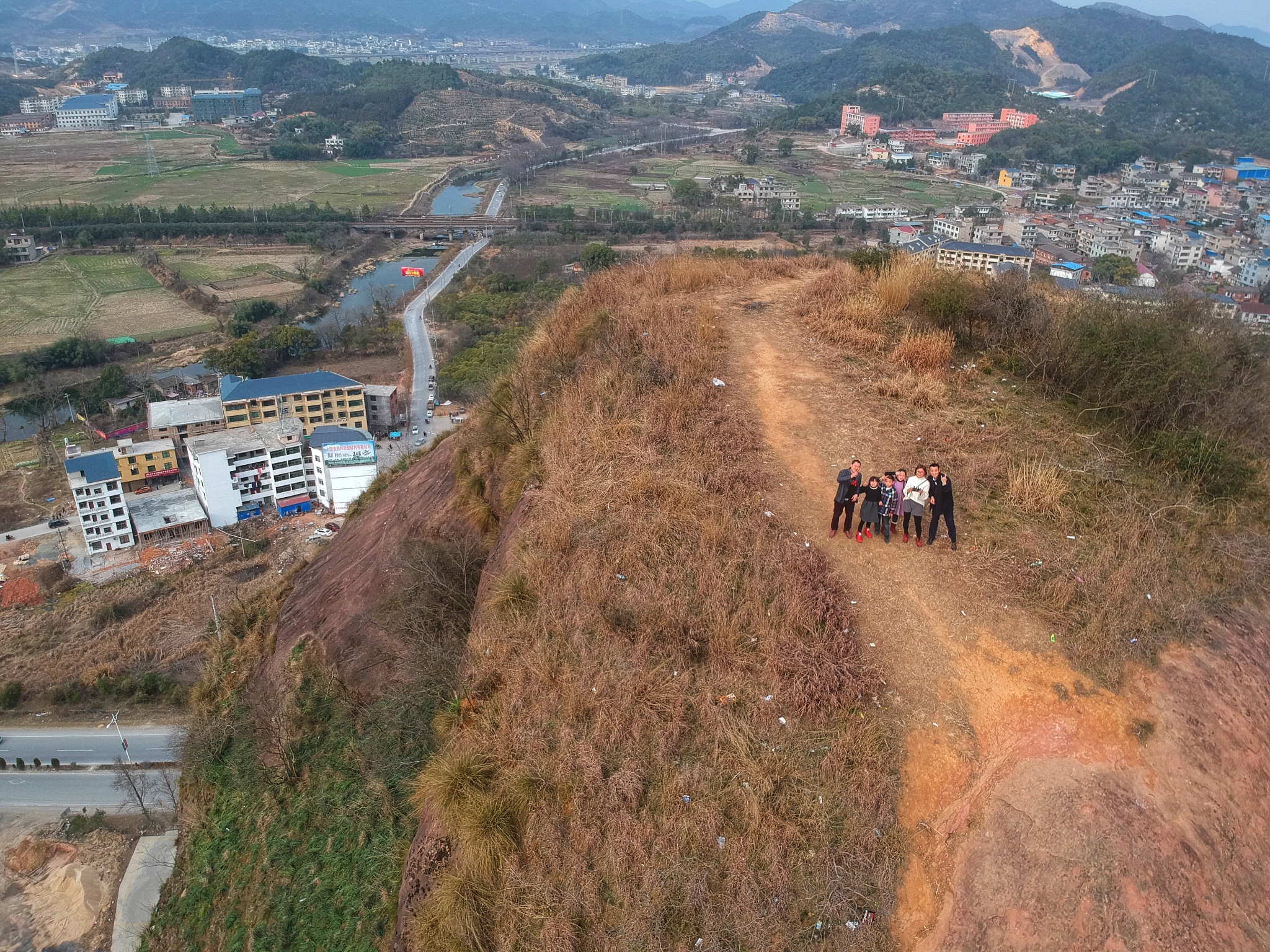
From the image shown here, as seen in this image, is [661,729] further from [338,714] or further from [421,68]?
[421,68]

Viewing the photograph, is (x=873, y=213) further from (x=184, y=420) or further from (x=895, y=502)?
(x=895, y=502)

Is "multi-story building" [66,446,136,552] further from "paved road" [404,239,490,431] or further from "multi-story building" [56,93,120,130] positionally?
"multi-story building" [56,93,120,130]

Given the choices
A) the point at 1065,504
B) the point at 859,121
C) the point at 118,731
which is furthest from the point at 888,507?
the point at 859,121

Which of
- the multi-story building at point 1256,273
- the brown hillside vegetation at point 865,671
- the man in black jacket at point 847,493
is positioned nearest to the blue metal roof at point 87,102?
the brown hillside vegetation at point 865,671

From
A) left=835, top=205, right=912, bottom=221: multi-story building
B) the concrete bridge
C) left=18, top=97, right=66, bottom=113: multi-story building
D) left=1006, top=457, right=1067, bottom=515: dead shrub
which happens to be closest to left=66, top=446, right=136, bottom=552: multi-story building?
left=1006, top=457, right=1067, bottom=515: dead shrub

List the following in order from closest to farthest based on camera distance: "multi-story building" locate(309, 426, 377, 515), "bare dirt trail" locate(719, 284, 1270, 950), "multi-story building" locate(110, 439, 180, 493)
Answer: "bare dirt trail" locate(719, 284, 1270, 950), "multi-story building" locate(309, 426, 377, 515), "multi-story building" locate(110, 439, 180, 493)

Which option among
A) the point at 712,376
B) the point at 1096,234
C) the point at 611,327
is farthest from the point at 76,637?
the point at 1096,234
